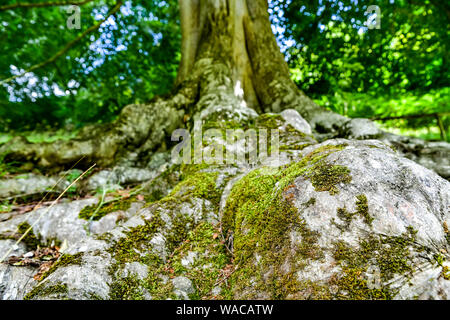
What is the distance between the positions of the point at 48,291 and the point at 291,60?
809cm

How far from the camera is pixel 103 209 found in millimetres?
2422

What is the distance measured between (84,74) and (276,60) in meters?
5.41

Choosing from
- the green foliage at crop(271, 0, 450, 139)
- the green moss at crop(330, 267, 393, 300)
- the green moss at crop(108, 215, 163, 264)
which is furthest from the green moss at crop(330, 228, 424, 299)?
the green foliage at crop(271, 0, 450, 139)

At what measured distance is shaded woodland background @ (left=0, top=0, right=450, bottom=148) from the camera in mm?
4879

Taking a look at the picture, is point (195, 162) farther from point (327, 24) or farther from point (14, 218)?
point (327, 24)

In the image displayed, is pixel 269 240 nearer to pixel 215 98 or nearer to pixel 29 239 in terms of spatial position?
pixel 29 239

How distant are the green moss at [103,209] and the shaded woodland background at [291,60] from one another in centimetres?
334

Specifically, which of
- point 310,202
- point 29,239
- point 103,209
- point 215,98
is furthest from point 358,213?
point 215,98

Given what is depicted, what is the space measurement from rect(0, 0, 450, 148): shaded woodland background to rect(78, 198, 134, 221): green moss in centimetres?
334

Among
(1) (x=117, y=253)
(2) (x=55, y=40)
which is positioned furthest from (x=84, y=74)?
(1) (x=117, y=253)

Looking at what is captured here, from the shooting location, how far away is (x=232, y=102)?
3.58m

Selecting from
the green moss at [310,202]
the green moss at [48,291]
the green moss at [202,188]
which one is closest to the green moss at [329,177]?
the green moss at [310,202]

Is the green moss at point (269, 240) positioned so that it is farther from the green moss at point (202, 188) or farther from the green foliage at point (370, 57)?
the green foliage at point (370, 57)

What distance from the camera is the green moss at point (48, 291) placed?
0.96m
